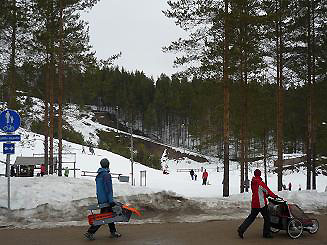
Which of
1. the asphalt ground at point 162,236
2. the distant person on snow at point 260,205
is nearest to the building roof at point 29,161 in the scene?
the asphalt ground at point 162,236

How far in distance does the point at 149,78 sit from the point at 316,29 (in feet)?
308

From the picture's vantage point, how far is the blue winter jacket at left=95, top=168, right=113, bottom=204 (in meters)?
7.80

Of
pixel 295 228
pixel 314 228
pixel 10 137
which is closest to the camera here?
pixel 295 228

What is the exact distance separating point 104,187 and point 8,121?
416 centimetres

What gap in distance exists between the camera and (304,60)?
19906 millimetres

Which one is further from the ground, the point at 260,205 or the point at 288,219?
the point at 260,205

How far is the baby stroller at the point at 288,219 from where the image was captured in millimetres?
8281

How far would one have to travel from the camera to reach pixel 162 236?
27.6 ft

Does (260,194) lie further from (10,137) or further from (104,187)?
(10,137)

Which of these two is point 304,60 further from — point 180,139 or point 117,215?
point 180,139

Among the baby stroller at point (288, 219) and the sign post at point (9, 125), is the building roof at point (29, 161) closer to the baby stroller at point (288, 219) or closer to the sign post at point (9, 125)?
the sign post at point (9, 125)

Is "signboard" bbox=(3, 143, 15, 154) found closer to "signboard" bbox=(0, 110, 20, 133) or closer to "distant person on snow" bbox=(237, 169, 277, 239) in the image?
"signboard" bbox=(0, 110, 20, 133)

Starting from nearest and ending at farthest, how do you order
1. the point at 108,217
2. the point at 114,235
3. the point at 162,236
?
the point at 108,217, the point at 114,235, the point at 162,236

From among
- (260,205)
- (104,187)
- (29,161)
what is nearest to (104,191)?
(104,187)
